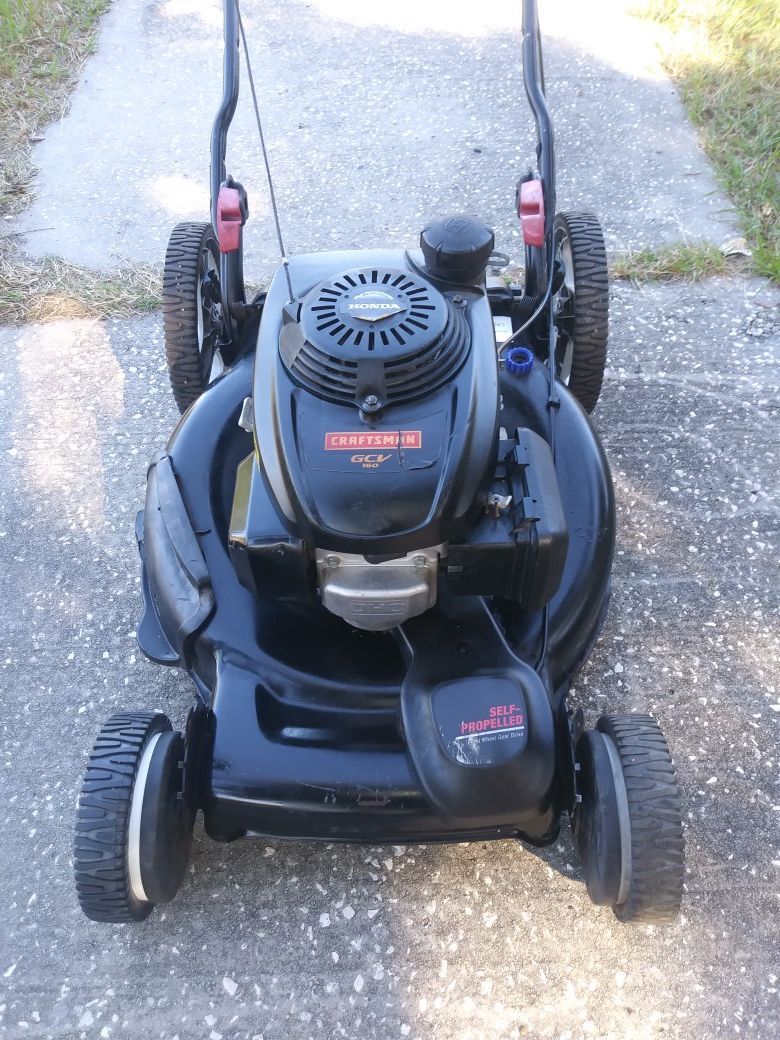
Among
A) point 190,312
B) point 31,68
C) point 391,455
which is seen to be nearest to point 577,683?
point 391,455

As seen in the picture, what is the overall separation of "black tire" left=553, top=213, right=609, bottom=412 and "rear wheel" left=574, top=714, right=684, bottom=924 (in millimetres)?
919

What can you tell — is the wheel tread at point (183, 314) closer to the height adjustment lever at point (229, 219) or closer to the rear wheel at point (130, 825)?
the height adjustment lever at point (229, 219)

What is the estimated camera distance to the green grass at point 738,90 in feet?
10.1

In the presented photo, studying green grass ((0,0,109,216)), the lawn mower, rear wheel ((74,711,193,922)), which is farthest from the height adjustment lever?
green grass ((0,0,109,216))

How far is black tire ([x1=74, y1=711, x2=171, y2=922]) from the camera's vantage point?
1.33 m

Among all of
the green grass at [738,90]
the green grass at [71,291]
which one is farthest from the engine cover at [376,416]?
the green grass at [738,90]

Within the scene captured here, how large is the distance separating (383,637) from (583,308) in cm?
99

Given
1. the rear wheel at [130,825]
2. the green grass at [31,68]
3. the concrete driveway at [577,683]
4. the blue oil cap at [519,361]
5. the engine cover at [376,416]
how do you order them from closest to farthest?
the engine cover at [376,416] → the rear wheel at [130,825] → the concrete driveway at [577,683] → the blue oil cap at [519,361] → the green grass at [31,68]

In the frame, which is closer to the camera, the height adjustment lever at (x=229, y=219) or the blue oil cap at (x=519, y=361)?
the blue oil cap at (x=519, y=361)

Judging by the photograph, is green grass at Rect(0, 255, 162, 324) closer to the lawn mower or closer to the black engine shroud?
the lawn mower

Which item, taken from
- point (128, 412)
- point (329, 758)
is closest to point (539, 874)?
point (329, 758)

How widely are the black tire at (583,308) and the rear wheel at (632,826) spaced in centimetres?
92

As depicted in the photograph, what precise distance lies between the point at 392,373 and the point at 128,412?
1397 millimetres

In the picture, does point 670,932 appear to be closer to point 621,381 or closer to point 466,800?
point 466,800
